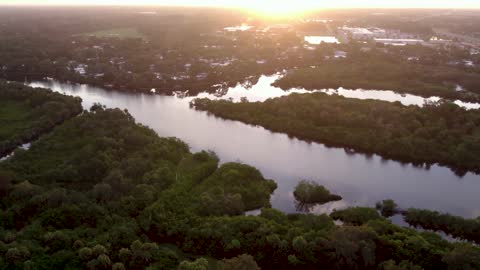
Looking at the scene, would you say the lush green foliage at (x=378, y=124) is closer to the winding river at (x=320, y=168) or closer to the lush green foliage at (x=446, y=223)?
the winding river at (x=320, y=168)

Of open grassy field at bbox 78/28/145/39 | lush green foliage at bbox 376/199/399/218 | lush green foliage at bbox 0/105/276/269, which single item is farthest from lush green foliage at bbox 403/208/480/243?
open grassy field at bbox 78/28/145/39

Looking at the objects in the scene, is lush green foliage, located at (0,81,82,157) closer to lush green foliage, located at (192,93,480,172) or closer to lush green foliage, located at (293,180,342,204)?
lush green foliage, located at (192,93,480,172)

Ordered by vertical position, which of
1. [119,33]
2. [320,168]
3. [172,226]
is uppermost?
[119,33]

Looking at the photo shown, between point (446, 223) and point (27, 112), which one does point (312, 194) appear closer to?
point (446, 223)

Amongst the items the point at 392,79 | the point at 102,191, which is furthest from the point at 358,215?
the point at 392,79

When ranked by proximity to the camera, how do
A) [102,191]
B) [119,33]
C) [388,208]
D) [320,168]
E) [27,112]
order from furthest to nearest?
[119,33] → [27,112] → [320,168] → [388,208] → [102,191]

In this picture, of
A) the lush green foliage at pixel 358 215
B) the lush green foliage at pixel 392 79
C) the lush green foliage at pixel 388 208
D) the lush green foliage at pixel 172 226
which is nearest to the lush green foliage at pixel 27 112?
the lush green foliage at pixel 172 226

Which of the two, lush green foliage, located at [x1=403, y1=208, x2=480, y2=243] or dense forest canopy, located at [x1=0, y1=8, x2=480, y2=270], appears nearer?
dense forest canopy, located at [x1=0, y1=8, x2=480, y2=270]
